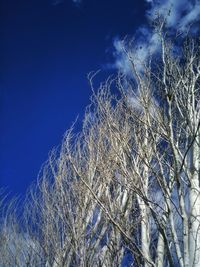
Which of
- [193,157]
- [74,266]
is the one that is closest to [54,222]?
[74,266]

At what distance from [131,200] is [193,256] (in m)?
3.30

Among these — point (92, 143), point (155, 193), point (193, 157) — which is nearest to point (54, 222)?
point (92, 143)

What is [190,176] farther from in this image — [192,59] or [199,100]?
[192,59]

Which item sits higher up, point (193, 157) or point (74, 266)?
point (193, 157)

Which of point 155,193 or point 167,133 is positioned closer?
point 167,133

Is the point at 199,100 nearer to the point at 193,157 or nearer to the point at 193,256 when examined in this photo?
the point at 193,157

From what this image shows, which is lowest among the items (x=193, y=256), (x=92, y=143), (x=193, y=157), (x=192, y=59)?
(x=193, y=256)

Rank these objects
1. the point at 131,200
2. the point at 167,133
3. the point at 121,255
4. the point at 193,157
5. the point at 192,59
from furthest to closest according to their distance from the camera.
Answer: the point at 131,200
the point at 121,255
the point at 192,59
the point at 193,157
the point at 167,133

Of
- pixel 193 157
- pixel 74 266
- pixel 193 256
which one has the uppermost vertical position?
pixel 193 157

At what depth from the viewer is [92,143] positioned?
6.88m

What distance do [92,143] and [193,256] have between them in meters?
4.44

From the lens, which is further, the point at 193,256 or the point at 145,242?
the point at 145,242

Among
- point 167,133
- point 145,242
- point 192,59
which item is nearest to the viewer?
point 167,133

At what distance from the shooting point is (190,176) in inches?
125
